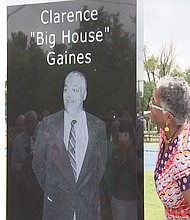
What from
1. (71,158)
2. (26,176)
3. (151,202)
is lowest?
(151,202)

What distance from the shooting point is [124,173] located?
3545 mm

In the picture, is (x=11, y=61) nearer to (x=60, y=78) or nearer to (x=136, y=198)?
(x=60, y=78)

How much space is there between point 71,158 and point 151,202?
0.63 meters

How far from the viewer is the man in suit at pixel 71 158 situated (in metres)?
3.65

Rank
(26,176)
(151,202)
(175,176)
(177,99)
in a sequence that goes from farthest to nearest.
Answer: (26,176) < (151,202) < (177,99) < (175,176)

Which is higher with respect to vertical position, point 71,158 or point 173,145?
point 173,145

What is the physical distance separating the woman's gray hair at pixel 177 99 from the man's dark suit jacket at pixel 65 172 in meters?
0.55

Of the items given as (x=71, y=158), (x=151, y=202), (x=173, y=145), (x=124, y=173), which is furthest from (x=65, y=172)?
(x=173, y=145)

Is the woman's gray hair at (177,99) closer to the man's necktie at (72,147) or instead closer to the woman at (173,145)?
the woman at (173,145)

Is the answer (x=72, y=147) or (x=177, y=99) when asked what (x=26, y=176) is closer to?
(x=72, y=147)

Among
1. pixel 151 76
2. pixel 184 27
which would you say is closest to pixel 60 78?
Answer: pixel 151 76

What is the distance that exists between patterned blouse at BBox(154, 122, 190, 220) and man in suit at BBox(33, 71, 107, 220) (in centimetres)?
54

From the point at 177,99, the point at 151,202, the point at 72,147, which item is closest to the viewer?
the point at 177,99

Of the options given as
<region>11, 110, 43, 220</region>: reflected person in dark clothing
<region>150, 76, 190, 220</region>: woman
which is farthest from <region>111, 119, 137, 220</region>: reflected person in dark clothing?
<region>11, 110, 43, 220</region>: reflected person in dark clothing
